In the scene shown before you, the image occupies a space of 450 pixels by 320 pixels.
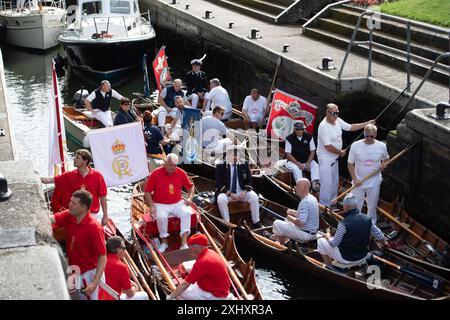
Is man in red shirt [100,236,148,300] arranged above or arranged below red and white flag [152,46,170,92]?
above

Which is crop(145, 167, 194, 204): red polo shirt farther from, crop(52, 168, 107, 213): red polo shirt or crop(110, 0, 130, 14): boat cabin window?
crop(110, 0, 130, 14): boat cabin window

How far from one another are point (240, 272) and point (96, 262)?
106 inches

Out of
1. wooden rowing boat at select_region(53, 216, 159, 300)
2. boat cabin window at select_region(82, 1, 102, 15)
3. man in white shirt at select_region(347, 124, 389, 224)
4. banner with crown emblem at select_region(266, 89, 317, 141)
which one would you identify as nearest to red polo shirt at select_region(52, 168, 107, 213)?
wooden rowing boat at select_region(53, 216, 159, 300)

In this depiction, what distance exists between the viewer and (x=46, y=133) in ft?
57.5

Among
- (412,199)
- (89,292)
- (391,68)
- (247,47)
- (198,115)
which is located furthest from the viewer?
(247,47)

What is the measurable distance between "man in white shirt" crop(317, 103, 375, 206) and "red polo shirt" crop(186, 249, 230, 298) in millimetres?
4785

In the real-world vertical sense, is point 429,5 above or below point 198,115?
above

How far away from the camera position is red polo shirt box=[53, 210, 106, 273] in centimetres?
701

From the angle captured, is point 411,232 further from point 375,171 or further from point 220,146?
point 220,146

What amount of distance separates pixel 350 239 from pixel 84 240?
12.1 feet

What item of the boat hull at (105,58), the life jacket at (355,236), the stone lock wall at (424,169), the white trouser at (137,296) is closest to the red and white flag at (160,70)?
the boat hull at (105,58)

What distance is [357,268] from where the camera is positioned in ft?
31.3
